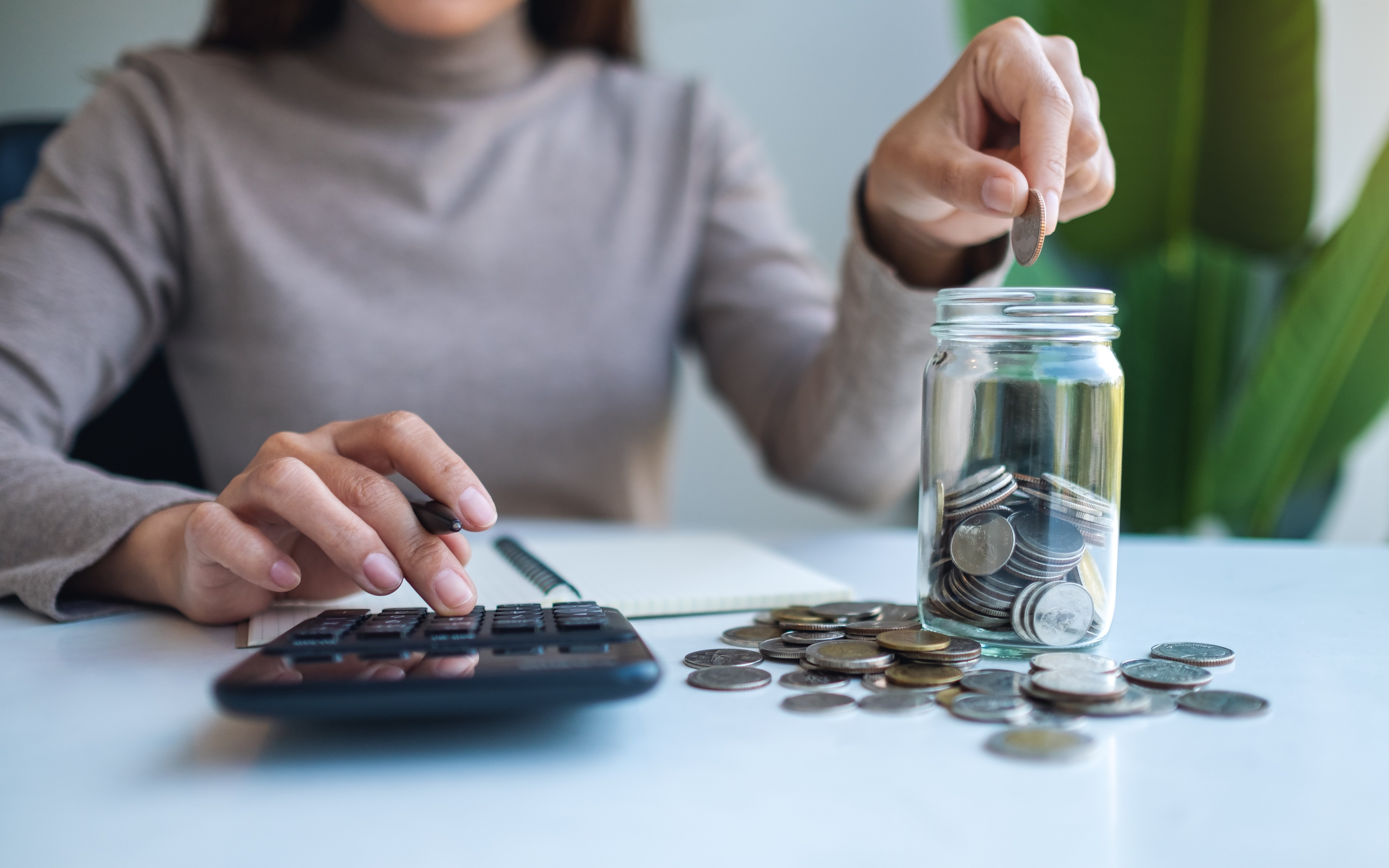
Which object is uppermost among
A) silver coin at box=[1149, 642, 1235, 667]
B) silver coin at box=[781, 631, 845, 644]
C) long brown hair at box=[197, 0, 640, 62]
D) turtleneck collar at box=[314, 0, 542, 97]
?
long brown hair at box=[197, 0, 640, 62]

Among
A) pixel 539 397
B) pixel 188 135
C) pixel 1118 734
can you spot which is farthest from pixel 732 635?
pixel 188 135

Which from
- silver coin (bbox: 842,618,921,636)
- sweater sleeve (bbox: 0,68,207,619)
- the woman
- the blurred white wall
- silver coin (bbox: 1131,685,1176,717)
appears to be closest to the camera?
silver coin (bbox: 1131,685,1176,717)

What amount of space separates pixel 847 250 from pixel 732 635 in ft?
1.22

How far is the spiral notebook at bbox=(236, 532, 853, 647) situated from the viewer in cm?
54

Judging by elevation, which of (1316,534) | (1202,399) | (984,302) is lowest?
(1316,534)

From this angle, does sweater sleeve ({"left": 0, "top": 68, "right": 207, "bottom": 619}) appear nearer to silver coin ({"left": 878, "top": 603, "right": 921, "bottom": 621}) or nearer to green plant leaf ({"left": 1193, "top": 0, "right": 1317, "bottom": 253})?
silver coin ({"left": 878, "top": 603, "right": 921, "bottom": 621})

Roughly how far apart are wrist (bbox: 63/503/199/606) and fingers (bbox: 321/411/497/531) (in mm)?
103

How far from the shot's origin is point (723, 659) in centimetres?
45

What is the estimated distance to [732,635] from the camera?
1.62 feet

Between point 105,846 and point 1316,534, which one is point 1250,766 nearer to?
point 105,846

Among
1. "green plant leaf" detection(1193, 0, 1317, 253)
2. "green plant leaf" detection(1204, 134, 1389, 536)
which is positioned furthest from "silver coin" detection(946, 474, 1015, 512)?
"green plant leaf" detection(1193, 0, 1317, 253)

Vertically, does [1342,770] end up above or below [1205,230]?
below

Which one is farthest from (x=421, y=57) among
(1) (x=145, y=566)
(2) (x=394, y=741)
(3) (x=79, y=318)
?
(2) (x=394, y=741)

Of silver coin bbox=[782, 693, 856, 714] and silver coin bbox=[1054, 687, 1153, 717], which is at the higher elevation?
silver coin bbox=[1054, 687, 1153, 717]
